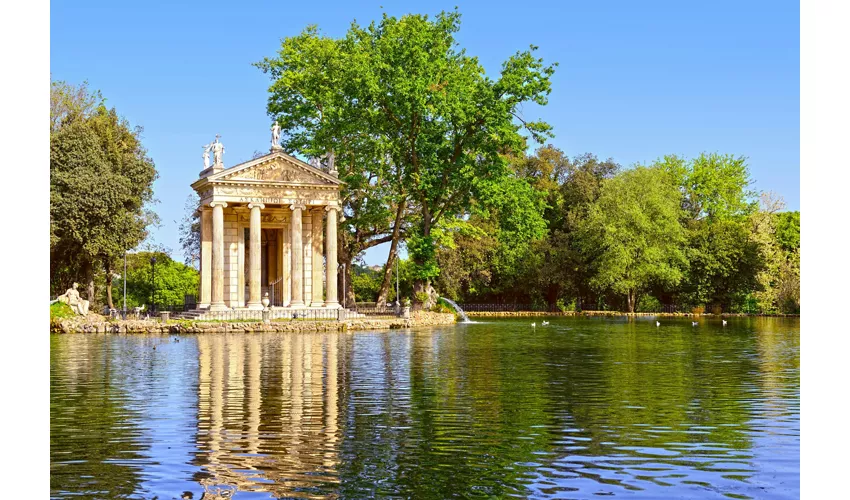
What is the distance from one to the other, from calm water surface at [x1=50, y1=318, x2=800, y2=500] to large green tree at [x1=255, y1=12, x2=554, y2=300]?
27878 mm

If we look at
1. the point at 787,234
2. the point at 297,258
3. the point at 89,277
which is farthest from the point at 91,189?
the point at 787,234

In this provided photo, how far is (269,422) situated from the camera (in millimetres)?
14914

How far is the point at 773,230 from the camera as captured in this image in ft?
245

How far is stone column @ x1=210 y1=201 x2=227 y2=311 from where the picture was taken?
5134 cm

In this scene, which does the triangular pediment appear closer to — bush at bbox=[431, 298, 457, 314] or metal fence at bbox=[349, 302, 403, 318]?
metal fence at bbox=[349, 302, 403, 318]

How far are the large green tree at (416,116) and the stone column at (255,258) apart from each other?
24.3 feet

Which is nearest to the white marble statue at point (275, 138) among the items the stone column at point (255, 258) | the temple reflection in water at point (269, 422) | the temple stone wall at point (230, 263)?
the stone column at point (255, 258)

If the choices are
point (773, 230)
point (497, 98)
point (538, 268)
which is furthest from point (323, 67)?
point (773, 230)

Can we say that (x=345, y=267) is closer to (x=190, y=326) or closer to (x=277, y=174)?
(x=277, y=174)

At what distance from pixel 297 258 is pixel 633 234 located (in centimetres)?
2866

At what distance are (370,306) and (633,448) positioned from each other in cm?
5051

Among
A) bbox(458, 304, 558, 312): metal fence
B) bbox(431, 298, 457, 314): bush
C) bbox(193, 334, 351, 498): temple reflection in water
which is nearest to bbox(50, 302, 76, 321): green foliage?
bbox(193, 334, 351, 498): temple reflection in water
